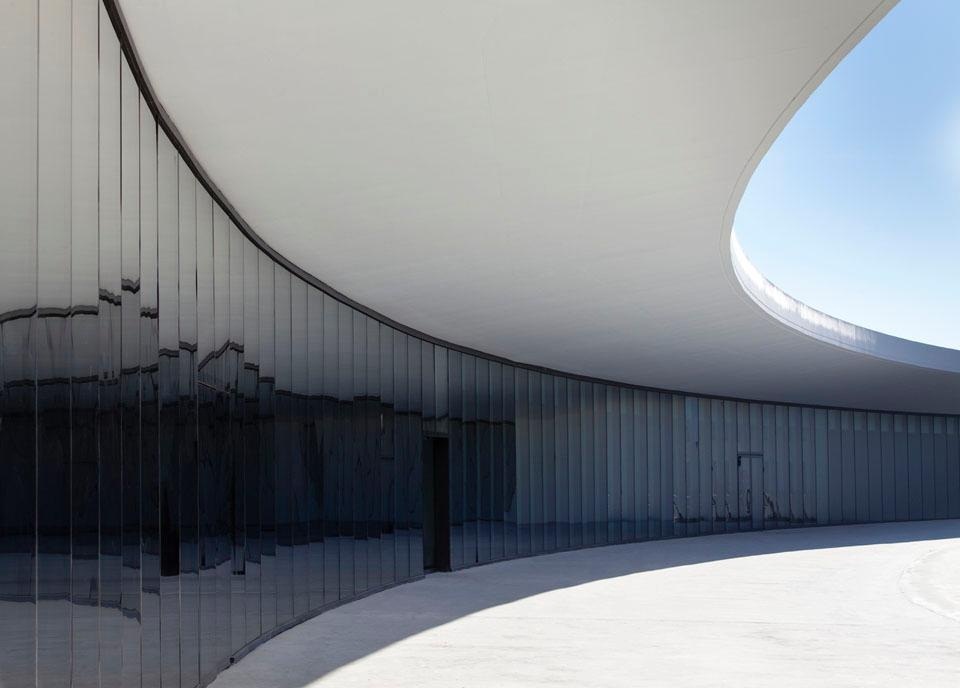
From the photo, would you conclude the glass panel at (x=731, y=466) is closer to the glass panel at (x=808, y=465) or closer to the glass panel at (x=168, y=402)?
the glass panel at (x=808, y=465)

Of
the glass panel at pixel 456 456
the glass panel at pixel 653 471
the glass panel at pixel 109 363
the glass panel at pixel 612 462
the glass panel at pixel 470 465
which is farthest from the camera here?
the glass panel at pixel 653 471

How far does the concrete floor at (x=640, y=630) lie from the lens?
9141 millimetres

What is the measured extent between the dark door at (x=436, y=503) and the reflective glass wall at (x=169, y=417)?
28 cm

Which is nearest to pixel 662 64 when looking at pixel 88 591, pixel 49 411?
pixel 49 411

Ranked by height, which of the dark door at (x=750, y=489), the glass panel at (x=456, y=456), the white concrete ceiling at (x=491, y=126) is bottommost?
the dark door at (x=750, y=489)

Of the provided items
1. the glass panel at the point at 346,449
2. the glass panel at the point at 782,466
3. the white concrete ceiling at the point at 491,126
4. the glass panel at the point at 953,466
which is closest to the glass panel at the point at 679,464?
the glass panel at the point at 782,466

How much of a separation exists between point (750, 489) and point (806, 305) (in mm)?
11131

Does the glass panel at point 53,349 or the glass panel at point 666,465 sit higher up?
the glass panel at point 53,349

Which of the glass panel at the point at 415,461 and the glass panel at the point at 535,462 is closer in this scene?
the glass panel at the point at 415,461

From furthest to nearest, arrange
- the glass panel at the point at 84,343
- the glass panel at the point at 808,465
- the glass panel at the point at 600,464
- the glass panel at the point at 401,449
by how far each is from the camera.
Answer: the glass panel at the point at 808,465, the glass panel at the point at 600,464, the glass panel at the point at 401,449, the glass panel at the point at 84,343

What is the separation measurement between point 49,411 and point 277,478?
6.00 m

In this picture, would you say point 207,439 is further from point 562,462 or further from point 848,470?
point 848,470

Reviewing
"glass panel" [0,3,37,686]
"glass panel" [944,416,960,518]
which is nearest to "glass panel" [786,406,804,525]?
"glass panel" [944,416,960,518]

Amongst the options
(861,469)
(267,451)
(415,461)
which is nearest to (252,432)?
(267,451)
